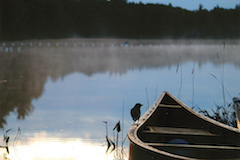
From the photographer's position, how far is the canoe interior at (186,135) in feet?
10.2

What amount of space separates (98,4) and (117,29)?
9.46ft

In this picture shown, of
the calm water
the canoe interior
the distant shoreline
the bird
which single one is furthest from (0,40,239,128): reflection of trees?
the bird

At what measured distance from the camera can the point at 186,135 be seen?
11.6 feet

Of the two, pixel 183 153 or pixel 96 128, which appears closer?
pixel 183 153

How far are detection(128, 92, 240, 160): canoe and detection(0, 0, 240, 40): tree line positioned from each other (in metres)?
26.8

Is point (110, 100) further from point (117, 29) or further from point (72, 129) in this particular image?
point (117, 29)

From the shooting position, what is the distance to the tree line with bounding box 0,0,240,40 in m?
30.8

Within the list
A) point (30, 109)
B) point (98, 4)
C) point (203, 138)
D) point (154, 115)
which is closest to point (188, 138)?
point (203, 138)

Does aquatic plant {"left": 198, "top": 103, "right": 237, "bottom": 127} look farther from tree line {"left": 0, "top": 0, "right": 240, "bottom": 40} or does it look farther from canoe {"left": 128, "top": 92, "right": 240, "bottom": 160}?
tree line {"left": 0, "top": 0, "right": 240, "bottom": 40}

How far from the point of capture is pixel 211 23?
33.0m

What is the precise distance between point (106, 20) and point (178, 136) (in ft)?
100

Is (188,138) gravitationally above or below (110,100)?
above

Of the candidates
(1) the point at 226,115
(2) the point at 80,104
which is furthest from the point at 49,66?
(1) the point at 226,115

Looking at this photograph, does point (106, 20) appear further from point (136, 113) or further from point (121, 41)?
point (136, 113)
